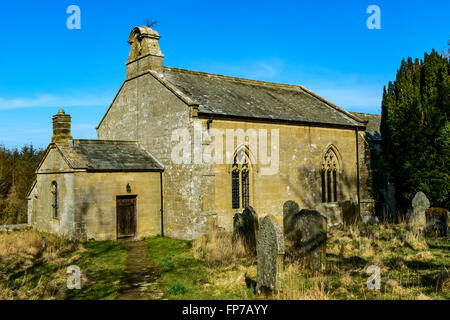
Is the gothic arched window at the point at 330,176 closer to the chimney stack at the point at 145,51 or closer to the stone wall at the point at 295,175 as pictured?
the stone wall at the point at 295,175

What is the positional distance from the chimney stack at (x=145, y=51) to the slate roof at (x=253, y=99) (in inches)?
31.5

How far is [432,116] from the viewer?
19500mm

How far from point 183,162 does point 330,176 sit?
34.0 feet

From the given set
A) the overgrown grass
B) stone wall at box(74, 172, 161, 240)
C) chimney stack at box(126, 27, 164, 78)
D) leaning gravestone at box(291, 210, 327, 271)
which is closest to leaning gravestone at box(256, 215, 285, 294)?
the overgrown grass

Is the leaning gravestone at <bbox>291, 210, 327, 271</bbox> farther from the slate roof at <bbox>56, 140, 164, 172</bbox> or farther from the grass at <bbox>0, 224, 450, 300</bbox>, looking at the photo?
the slate roof at <bbox>56, 140, 164, 172</bbox>

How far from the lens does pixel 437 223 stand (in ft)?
52.5

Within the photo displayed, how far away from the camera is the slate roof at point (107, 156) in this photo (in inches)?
711

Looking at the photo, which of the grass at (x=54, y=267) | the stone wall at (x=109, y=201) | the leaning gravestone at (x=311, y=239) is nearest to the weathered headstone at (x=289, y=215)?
the leaning gravestone at (x=311, y=239)

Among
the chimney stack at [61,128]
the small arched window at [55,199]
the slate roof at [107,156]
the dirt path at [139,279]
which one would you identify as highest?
the chimney stack at [61,128]

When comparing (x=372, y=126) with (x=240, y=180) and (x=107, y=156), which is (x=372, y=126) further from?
(x=107, y=156)

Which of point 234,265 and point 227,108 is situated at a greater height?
point 227,108
